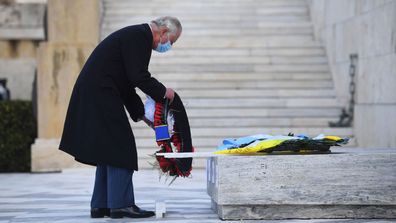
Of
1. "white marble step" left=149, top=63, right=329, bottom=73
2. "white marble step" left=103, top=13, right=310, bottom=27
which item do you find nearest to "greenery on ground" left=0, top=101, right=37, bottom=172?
"white marble step" left=149, top=63, right=329, bottom=73

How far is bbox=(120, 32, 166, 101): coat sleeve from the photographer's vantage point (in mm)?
7812

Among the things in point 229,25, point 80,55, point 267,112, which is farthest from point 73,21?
point 229,25

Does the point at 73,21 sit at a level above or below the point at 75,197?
above

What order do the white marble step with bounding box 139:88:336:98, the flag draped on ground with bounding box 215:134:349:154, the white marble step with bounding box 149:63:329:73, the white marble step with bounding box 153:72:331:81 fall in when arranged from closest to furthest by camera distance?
1. the flag draped on ground with bounding box 215:134:349:154
2. the white marble step with bounding box 139:88:336:98
3. the white marble step with bounding box 153:72:331:81
4. the white marble step with bounding box 149:63:329:73

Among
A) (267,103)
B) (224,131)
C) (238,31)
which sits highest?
(238,31)

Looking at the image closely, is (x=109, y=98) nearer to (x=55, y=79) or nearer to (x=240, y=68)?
(x=55, y=79)

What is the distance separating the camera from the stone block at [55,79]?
1400cm

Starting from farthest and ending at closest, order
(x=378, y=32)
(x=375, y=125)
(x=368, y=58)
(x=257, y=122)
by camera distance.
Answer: (x=257, y=122)
(x=368, y=58)
(x=375, y=125)
(x=378, y=32)

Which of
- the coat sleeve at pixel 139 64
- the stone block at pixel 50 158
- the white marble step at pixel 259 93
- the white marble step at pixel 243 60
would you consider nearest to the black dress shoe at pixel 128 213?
the coat sleeve at pixel 139 64

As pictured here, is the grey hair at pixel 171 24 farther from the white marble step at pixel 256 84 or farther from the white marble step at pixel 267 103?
the white marble step at pixel 256 84

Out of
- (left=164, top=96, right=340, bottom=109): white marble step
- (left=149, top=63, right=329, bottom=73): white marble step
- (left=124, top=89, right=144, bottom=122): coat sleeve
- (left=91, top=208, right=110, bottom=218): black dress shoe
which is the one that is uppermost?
(left=124, top=89, right=144, bottom=122): coat sleeve

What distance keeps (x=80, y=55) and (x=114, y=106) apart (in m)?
6.26

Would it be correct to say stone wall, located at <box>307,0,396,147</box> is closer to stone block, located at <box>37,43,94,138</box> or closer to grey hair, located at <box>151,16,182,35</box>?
stone block, located at <box>37,43,94,138</box>

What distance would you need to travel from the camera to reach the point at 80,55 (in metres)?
14.1
